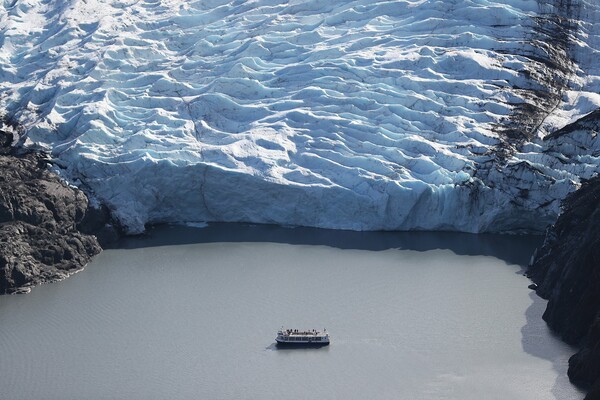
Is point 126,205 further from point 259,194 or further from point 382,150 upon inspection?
point 382,150

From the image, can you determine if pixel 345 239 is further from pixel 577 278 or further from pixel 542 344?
pixel 542 344

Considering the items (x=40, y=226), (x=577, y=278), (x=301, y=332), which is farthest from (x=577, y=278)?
(x=40, y=226)

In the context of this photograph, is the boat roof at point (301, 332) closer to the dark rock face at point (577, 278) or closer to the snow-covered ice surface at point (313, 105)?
the dark rock face at point (577, 278)

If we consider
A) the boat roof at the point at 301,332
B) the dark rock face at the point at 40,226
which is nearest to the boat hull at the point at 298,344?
the boat roof at the point at 301,332

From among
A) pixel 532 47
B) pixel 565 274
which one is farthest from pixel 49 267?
pixel 532 47

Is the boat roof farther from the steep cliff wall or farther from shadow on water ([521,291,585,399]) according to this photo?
the steep cliff wall

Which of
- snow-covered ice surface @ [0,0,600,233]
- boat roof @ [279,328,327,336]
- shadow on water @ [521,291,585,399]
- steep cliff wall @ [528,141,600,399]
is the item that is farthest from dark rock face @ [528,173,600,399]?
boat roof @ [279,328,327,336]
